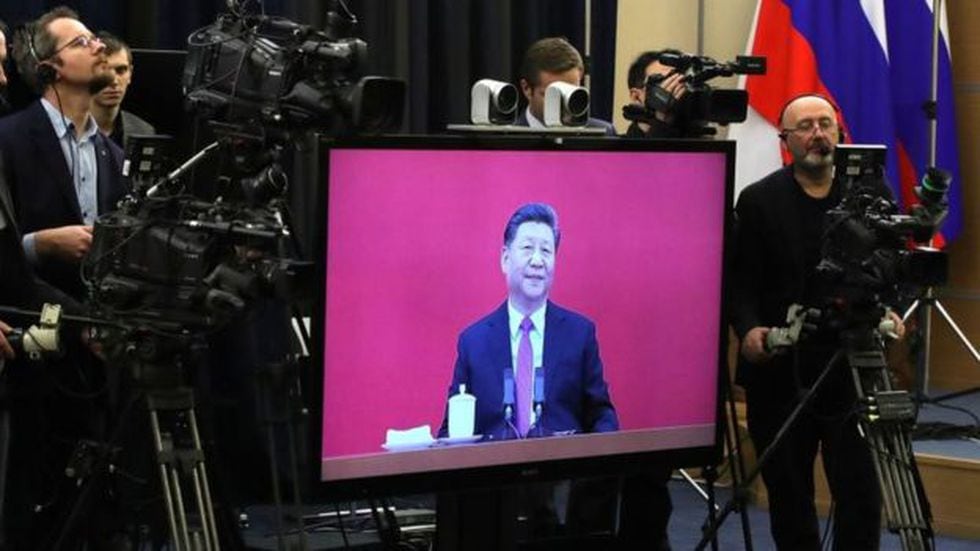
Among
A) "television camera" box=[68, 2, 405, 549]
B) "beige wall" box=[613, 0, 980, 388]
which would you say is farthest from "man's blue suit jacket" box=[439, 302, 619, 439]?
"beige wall" box=[613, 0, 980, 388]

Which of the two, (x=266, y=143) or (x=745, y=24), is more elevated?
(x=745, y=24)

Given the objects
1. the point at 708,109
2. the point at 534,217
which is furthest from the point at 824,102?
the point at 534,217

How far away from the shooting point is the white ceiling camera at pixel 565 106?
3.69 m

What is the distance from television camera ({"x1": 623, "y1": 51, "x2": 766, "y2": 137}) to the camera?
417cm

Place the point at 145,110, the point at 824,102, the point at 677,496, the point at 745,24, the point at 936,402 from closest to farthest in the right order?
the point at 824,102 < the point at 145,110 < the point at 677,496 < the point at 936,402 < the point at 745,24

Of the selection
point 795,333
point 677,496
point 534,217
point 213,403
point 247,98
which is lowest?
point 677,496

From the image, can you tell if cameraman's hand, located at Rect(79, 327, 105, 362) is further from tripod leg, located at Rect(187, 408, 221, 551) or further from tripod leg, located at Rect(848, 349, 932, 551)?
tripod leg, located at Rect(848, 349, 932, 551)

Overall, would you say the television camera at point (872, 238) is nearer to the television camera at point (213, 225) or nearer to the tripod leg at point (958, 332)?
the television camera at point (213, 225)

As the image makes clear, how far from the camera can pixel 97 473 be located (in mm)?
3430

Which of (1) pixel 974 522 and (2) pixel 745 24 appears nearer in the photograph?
(1) pixel 974 522

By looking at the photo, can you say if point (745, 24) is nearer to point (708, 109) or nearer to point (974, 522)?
point (974, 522)

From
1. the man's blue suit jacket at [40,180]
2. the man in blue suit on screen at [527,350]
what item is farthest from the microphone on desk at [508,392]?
the man's blue suit jacket at [40,180]

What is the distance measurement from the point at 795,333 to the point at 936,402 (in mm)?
2818

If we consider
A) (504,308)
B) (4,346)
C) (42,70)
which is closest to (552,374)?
(504,308)
